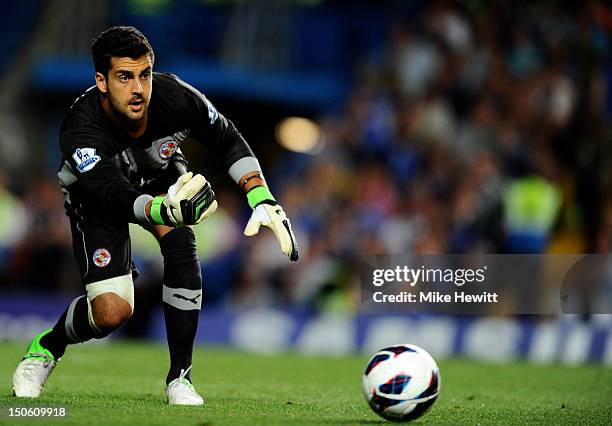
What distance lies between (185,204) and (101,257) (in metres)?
1.00

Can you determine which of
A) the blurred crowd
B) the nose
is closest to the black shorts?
the nose

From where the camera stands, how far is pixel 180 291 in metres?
7.37

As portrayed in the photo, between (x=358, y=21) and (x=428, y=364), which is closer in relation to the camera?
(x=428, y=364)

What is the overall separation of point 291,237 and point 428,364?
3.78ft

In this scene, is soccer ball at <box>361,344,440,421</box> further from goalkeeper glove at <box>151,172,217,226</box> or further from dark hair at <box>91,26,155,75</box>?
dark hair at <box>91,26,155,75</box>

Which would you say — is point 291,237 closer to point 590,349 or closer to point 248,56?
point 590,349

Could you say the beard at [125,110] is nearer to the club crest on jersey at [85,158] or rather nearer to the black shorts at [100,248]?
the club crest on jersey at [85,158]

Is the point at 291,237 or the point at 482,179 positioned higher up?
the point at 482,179

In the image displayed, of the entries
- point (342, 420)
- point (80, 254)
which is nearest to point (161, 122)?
point (80, 254)

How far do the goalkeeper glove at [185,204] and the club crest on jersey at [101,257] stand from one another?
0.76 metres

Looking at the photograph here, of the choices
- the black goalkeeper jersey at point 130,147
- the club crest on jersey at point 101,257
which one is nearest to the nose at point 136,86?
the black goalkeeper jersey at point 130,147

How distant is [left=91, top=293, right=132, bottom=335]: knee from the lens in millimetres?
7012

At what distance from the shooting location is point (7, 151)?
19.9 metres

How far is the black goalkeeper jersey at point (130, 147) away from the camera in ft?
22.1
